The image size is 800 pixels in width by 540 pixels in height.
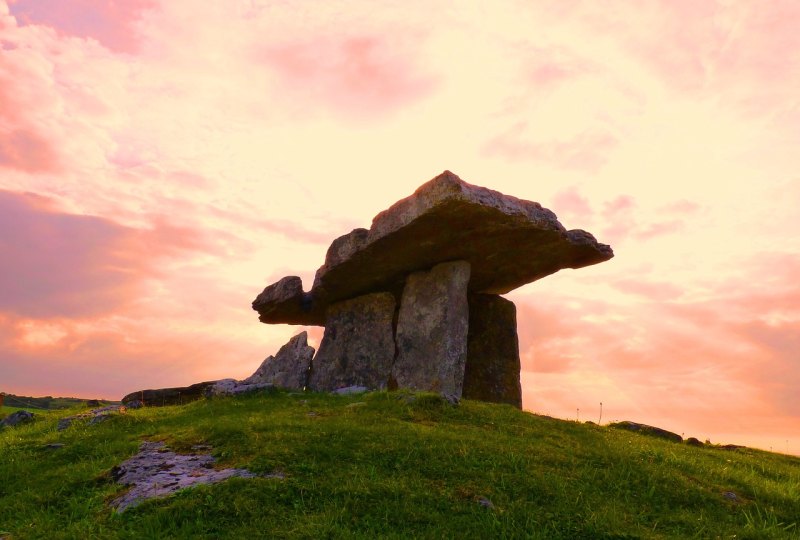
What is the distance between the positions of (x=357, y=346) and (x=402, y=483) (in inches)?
545

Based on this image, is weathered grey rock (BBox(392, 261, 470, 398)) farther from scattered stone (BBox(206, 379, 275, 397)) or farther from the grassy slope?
the grassy slope

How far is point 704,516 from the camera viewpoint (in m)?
9.43

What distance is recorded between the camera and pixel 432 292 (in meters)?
20.9

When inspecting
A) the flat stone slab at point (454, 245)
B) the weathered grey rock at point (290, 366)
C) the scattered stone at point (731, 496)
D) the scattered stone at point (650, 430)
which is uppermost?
the flat stone slab at point (454, 245)

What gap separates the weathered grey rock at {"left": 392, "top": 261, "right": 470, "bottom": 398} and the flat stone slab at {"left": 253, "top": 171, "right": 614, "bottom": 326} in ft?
1.97

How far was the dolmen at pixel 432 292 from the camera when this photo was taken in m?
18.4

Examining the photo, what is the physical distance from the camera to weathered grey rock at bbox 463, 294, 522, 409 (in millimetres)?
22078

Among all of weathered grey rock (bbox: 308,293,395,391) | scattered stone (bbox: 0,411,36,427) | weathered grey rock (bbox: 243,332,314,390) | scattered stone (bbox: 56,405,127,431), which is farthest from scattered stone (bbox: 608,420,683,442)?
scattered stone (bbox: 0,411,36,427)

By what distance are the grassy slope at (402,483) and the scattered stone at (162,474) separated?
23 centimetres

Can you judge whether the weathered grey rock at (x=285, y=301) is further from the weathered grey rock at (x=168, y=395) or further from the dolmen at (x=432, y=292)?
the weathered grey rock at (x=168, y=395)

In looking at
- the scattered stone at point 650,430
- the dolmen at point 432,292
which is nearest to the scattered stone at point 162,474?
the dolmen at point 432,292

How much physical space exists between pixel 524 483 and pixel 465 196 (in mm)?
8879

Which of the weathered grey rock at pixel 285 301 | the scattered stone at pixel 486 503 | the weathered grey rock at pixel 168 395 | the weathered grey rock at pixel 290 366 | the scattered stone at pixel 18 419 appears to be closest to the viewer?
the scattered stone at pixel 486 503

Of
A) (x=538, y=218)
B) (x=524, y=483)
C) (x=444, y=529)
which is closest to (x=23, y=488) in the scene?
(x=444, y=529)
